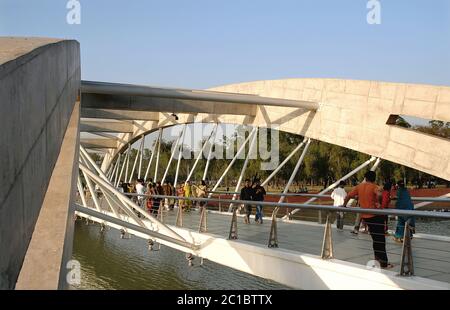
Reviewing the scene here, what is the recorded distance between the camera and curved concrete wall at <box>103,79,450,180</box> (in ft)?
42.2

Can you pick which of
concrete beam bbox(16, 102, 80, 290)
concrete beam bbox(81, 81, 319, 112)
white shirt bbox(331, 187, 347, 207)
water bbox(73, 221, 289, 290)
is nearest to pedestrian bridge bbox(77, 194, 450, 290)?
white shirt bbox(331, 187, 347, 207)

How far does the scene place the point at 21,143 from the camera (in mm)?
3135

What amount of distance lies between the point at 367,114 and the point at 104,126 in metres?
19.1

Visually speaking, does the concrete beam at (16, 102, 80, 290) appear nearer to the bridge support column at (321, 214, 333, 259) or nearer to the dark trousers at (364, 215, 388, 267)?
the bridge support column at (321, 214, 333, 259)

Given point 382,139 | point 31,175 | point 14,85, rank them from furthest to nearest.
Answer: point 382,139
point 31,175
point 14,85

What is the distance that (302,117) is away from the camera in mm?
17500

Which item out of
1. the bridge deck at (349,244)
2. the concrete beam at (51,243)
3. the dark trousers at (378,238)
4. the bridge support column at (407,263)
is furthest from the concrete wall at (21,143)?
the bridge deck at (349,244)

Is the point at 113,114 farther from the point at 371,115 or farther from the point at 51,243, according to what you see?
the point at 51,243

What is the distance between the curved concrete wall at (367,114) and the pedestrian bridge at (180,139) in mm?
30

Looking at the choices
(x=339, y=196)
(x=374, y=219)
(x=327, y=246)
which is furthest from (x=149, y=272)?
(x=374, y=219)
